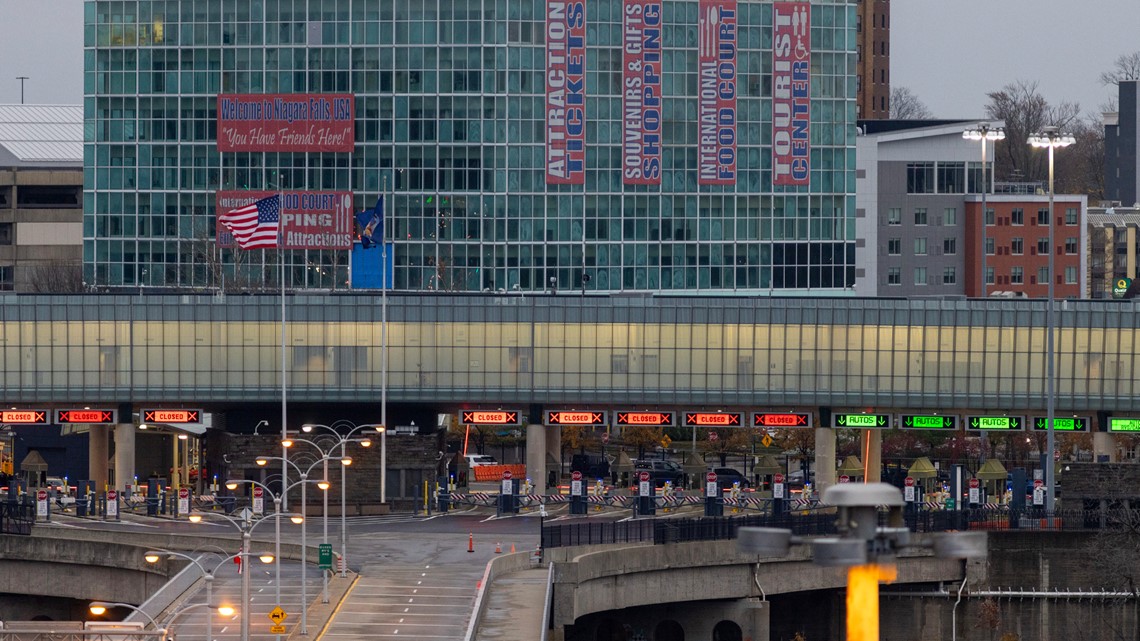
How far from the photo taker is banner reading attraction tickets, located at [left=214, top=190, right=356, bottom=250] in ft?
532

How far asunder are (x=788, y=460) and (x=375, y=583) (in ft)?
225

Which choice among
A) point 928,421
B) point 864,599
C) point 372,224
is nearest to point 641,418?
point 928,421

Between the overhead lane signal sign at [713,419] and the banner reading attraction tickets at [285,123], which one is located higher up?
the banner reading attraction tickets at [285,123]

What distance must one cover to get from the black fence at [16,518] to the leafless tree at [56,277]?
88919 millimetres

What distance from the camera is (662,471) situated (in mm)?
121875

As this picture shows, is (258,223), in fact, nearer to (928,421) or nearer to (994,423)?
(928,421)

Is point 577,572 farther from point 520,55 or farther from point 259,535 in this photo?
point 520,55

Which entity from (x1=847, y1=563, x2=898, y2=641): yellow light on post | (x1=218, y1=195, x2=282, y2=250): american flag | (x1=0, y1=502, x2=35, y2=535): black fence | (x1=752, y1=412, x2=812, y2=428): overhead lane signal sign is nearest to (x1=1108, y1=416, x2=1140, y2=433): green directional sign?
(x1=752, y1=412, x2=812, y2=428): overhead lane signal sign

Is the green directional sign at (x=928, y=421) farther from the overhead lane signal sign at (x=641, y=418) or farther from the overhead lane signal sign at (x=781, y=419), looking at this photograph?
the overhead lane signal sign at (x=641, y=418)

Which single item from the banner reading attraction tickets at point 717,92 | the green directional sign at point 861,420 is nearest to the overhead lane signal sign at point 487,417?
the green directional sign at point 861,420

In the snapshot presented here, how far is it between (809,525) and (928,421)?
88.6 ft

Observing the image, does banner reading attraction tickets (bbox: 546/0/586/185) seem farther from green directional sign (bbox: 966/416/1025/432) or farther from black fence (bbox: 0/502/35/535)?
black fence (bbox: 0/502/35/535)

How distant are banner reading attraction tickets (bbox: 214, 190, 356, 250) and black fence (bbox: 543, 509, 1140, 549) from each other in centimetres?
7420

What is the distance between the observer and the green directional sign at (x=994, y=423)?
110 meters
